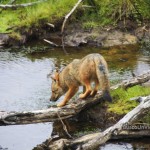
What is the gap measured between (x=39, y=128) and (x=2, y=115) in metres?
1.21

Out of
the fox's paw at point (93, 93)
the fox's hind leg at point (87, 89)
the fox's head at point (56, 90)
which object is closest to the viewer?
the fox's hind leg at point (87, 89)

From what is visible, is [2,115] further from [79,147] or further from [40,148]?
[79,147]

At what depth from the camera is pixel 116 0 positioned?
16391mm

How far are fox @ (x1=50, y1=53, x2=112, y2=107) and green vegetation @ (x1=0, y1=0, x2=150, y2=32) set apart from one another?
601 centimetres

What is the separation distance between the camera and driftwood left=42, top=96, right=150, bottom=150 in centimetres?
845

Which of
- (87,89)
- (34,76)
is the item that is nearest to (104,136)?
(87,89)

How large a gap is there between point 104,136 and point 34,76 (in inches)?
197

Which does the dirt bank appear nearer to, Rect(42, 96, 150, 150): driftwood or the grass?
the grass

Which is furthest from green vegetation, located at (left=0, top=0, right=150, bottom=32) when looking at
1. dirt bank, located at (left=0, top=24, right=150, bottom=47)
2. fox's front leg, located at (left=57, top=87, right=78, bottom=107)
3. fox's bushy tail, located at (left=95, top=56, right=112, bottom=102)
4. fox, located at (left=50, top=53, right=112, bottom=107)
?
fox's bushy tail, located at (left=95, top=56, right=112, bottom=102)

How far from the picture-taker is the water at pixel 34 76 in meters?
9.76

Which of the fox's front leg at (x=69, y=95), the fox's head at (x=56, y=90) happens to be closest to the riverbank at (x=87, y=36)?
the fox's head at (x=56, y=90)

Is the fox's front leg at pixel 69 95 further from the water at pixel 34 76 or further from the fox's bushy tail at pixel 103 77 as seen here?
the fox's bushy tail at pixel 103 77

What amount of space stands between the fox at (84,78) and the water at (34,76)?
611mm

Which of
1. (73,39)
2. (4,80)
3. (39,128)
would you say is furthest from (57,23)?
(39,128)
